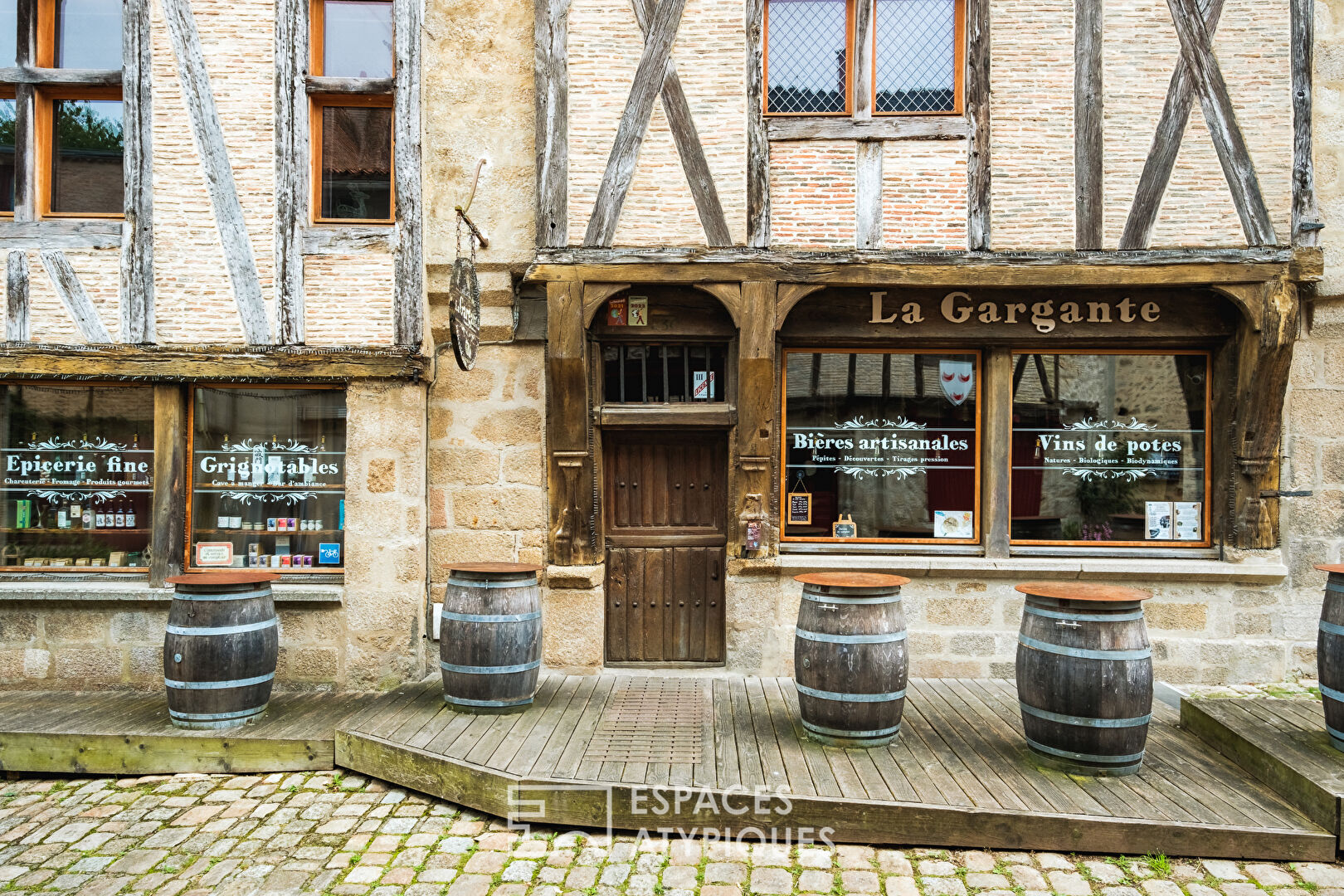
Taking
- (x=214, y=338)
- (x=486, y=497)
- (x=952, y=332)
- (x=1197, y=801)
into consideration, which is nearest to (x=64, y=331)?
(x=214, y=338)

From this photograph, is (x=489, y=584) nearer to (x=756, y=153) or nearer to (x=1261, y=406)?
(x=756, y=153)

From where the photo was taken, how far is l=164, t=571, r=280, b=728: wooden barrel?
4805 millimetres

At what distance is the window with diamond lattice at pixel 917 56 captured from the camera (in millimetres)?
5930

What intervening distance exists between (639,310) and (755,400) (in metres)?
1.08

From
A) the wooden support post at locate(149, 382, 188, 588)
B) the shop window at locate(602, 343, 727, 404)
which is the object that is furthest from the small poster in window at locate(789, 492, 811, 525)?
the wooden support post at locate(149, 382, 188, 588)

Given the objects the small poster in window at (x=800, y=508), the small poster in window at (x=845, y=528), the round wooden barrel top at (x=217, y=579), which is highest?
the small poster in window at (x=800, y=508)

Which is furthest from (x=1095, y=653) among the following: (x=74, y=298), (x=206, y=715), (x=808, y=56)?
(x=74, y=298)

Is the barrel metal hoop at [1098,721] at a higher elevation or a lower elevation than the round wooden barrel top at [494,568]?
lower

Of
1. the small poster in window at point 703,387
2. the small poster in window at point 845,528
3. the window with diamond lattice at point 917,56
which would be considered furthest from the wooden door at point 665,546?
the window with diamond lattice at point 917,56

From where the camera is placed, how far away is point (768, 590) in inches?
235

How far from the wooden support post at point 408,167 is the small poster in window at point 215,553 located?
78.0 inches

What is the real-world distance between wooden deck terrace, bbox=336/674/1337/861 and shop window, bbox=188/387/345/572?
1598mm

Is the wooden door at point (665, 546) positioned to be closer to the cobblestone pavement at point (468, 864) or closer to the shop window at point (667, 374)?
the shop window at point (667, 374)

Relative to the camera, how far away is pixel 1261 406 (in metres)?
5.82
